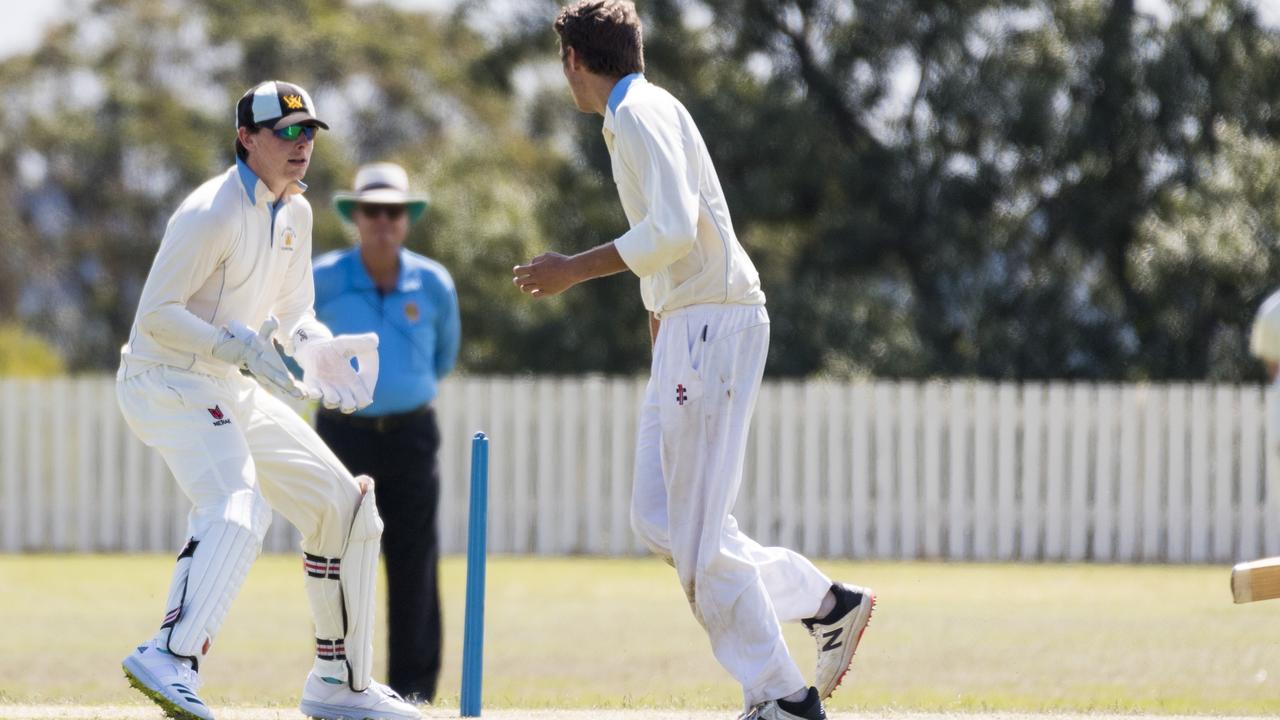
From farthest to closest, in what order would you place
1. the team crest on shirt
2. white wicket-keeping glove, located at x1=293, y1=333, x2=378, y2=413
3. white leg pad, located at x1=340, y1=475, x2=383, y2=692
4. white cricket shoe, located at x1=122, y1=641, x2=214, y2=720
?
white leg pad, located at x1=340, y1=475, x2=383, y2=692 → white wicket-keeping glove, located at x1=293, y1=333, x2=378, y2=413 → the team crest on shirt → white cricket shoe, located at x1=122, y1=641, x2=214, y2=720

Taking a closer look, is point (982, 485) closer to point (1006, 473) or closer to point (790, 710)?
point (1006, 473)

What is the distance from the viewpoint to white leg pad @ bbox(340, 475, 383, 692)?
20.0 ft

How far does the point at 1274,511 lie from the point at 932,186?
5030 millimetres

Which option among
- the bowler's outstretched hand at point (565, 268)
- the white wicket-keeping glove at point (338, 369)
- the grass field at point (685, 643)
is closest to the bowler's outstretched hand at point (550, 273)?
the bowler's outstretched hand at point (565, 268)

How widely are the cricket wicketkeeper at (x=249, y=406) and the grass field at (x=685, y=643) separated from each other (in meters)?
0.49

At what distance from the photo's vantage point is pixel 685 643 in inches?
382

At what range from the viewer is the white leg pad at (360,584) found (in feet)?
20.0

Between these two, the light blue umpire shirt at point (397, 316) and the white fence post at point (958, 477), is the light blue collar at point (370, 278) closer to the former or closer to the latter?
the light blue umpire shirt at point (397, 316)

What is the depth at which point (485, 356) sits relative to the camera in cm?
2056

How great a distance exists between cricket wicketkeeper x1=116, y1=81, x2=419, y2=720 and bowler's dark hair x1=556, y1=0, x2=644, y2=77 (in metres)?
0.93

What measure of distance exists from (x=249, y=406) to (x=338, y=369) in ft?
0.99

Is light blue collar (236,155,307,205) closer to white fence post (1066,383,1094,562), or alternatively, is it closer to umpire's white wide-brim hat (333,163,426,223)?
umpire's white wide-brim hat (333,163,426,223)

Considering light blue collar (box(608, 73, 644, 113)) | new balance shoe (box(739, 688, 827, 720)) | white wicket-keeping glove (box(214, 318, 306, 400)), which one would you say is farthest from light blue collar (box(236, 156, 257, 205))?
new balance shoe (box(739, 688, 827, 720))

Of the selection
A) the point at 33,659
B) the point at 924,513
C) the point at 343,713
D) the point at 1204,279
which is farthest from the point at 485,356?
the point at 343,713
